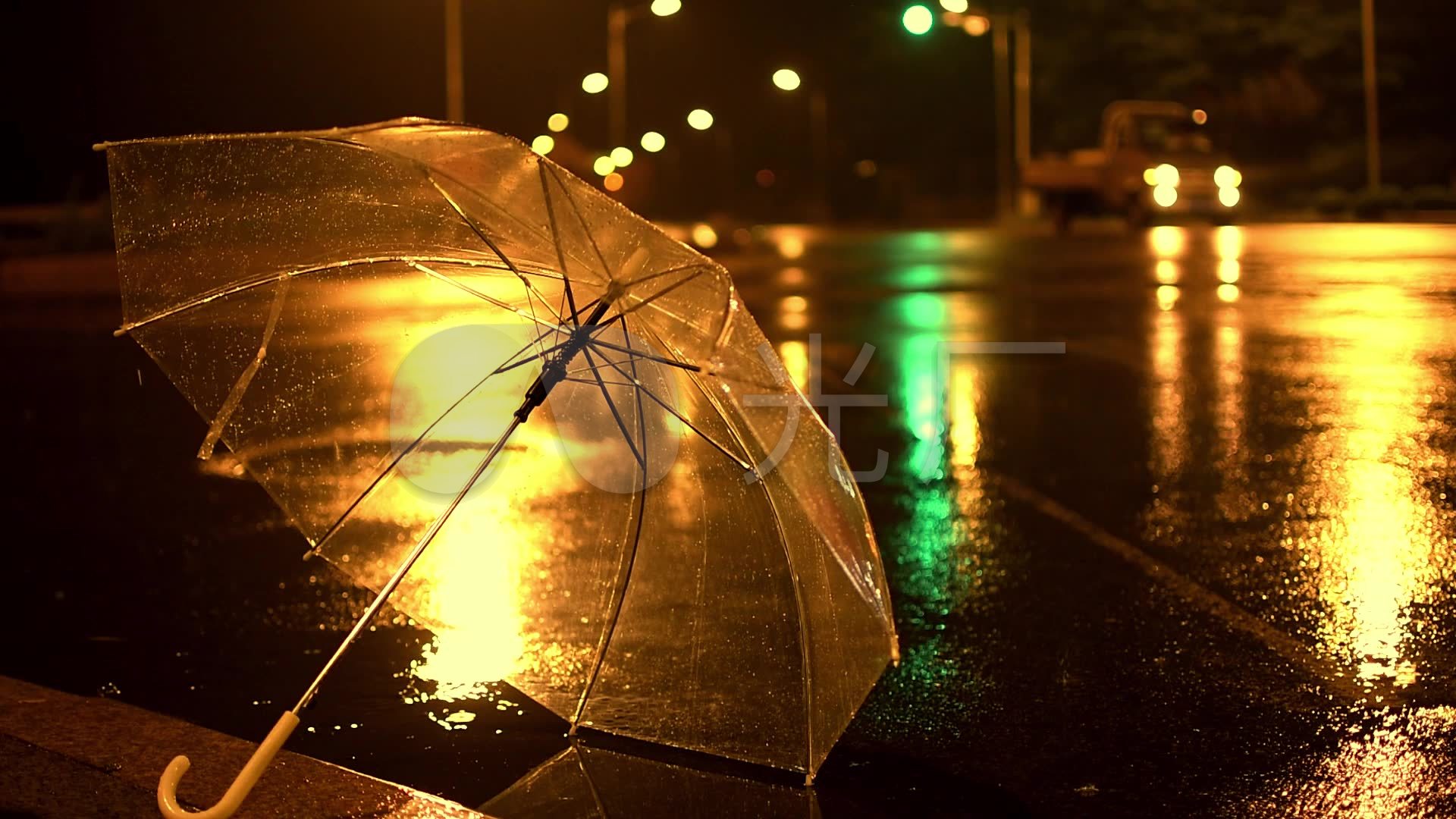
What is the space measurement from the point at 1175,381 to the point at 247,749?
853 cm

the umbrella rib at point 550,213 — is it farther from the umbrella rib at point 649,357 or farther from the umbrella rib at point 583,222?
the umbrella rib at point 649,357

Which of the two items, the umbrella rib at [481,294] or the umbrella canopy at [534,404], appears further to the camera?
the umbrella rib at [481,294]

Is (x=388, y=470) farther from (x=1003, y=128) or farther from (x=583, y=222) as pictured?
(x=1003, y=128)

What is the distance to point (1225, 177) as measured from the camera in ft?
115

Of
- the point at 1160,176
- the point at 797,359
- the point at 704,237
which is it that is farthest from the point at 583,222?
the point at 1160,176

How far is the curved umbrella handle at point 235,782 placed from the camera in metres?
3.68

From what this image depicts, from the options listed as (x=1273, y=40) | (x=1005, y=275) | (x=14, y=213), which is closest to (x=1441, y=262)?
(x=1005, y=275)

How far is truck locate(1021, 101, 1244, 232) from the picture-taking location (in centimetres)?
3469

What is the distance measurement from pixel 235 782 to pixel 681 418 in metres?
1.22

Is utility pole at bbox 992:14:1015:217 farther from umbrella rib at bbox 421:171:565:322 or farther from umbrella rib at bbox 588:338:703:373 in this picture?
umbrella rib at bbox 588:338:703:373

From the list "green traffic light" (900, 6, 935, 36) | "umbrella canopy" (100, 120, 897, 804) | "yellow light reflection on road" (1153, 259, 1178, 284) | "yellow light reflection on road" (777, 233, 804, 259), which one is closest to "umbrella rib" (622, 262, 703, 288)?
"umbrella canopy" (100, 120, 897, 804)

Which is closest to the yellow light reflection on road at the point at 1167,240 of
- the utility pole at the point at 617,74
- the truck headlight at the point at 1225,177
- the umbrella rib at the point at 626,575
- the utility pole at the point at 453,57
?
the truck headlight at the point at 1225,177

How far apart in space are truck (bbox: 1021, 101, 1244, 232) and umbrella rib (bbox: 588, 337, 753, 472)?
3150 cm

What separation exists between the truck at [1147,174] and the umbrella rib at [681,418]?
3150 centimetres
